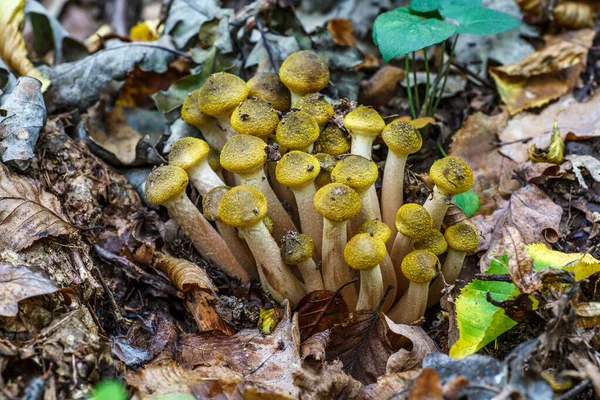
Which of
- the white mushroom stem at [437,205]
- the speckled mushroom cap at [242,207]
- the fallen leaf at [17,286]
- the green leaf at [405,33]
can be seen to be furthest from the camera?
the green leaf at [405,33]

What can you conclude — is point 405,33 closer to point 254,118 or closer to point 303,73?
point 303,73

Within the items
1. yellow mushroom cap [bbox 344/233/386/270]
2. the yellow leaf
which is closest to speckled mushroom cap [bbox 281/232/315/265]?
yellow mushroom cap [bbox 344/233/386/270]

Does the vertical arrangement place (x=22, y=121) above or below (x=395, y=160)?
above

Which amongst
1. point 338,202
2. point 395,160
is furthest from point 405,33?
point 338,202

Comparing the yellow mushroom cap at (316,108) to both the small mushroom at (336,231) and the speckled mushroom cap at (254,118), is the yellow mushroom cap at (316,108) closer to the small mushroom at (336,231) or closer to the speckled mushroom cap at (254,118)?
the speckled mushroom cap at (254,118)

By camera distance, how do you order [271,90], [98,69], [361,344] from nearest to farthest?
[361,344], [271,90], [98,69]

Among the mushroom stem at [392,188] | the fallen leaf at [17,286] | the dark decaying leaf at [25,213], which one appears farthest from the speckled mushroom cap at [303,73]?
the fallen leaf at [17,286]

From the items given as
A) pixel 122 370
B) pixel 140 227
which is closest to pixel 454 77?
pixel 140 227

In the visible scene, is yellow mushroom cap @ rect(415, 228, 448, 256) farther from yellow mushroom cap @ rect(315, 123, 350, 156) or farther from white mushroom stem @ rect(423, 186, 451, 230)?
yellow mushroom cap @ rect(315, 123, 350, 156)
